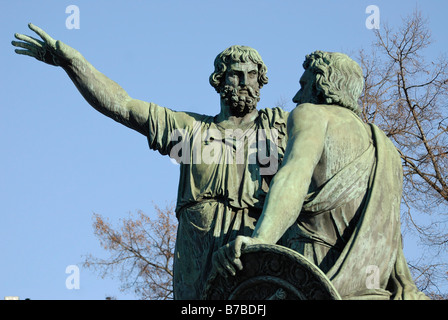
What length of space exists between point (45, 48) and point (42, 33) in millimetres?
122

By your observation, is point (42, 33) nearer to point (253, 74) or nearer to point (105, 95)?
point (105, 95)

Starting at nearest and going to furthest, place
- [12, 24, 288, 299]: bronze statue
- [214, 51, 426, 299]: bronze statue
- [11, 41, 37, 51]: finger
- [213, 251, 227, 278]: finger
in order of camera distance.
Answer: [213, 251, 227, 278]: finger → [214, 51, 426, 299]: bronze statue → [12, 24, 288, 299]: bronze statue → [11, 41, 37, 51]: finger

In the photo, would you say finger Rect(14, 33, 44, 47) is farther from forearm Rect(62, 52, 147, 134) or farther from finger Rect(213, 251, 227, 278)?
finger Rect(213, 251, 227, 278)

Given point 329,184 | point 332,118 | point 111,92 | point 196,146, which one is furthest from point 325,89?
point 111,92

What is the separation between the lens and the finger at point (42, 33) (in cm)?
881

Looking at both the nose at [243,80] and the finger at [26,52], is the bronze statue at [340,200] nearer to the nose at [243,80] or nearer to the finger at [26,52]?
the nose at [243,80]

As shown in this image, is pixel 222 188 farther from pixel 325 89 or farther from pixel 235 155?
pixel 325 89

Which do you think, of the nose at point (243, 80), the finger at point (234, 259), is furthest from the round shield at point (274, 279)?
the nose at point (243, 80)

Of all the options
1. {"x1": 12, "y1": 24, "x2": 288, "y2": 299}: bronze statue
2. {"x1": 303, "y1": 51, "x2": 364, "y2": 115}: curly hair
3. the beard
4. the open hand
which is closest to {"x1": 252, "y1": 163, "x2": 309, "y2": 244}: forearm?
{"x1": 303, "y1": 51, "x2": 364, "y2": 115}: curly hair

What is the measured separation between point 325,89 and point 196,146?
1.35 metres

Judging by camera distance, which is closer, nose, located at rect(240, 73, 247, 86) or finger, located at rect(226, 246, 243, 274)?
finger, located at rect(226, 246, 243, 274)

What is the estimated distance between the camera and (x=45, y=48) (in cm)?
885

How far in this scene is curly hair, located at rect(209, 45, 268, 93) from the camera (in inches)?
341

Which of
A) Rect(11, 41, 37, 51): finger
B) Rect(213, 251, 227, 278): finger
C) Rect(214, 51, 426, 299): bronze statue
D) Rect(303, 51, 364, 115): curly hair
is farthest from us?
Rect(11, 41, 37, 51): finger
